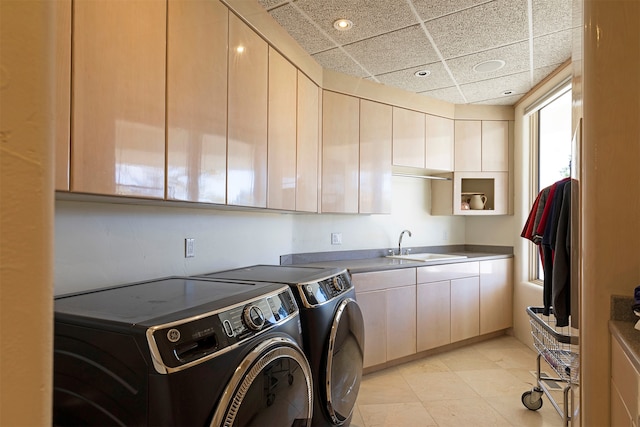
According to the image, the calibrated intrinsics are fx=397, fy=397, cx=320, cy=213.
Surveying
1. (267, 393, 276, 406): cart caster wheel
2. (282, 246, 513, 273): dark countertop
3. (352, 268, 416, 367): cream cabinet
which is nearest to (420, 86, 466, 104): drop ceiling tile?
Result: (282, 246, 513, 273): dark countertop

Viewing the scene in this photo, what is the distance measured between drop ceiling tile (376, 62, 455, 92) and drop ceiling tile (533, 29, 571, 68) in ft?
2.08

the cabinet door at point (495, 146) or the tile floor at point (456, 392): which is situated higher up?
the cabinet door at point (495, 146)

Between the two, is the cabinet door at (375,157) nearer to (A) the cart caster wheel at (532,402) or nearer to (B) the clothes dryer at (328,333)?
(B) the clothes dryer at (328,333)

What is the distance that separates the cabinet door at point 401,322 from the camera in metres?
3.13

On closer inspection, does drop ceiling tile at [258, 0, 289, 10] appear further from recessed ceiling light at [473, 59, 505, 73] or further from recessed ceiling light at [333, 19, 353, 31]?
recessed ceiling light at [473, 59, 505, 73]

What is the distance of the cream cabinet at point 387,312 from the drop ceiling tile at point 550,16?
74.6 inches

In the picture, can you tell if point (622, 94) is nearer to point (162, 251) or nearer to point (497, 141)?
point (162, 251)

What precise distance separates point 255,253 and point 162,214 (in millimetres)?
854

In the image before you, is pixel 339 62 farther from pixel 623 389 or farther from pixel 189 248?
pixel 623 389

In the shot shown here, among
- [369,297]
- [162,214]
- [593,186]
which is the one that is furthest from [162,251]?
[593,186]

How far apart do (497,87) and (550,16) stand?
127cm

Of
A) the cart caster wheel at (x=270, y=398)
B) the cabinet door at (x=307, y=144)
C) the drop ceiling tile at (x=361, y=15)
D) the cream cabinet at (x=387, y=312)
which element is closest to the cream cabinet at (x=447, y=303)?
the cream cabinet at (x=387, y=312)

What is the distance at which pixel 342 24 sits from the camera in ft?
7.80

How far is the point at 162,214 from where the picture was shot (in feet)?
6.44
